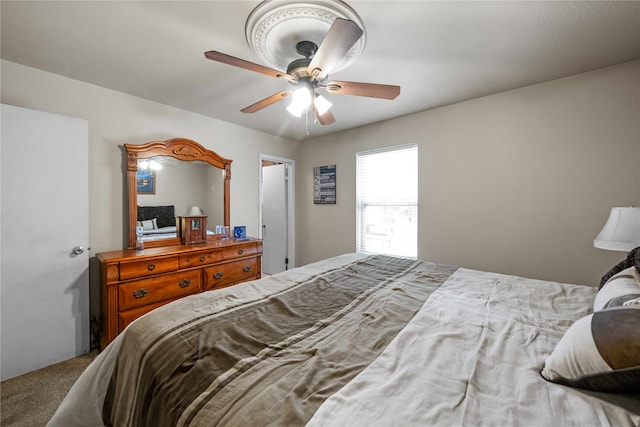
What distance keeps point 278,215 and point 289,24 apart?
3.38m

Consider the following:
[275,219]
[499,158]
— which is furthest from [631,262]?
[275,219]

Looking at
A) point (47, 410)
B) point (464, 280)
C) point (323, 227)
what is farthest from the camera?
point (323, 227)

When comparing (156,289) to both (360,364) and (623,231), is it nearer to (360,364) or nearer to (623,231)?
(360,364)

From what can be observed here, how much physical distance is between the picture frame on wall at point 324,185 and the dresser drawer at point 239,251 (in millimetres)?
1371

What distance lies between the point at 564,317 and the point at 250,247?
2911 mm

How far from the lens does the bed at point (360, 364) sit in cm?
67

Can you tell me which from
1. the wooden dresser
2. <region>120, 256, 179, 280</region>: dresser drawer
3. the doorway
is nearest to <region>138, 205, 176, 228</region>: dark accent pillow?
the wooden dresser

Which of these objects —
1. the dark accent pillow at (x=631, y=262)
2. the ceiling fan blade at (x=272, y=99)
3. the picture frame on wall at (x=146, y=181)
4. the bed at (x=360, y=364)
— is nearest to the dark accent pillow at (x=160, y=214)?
the picture frame on wall at (x=146, y=181)

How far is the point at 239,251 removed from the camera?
10.2ft

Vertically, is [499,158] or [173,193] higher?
[499,158]

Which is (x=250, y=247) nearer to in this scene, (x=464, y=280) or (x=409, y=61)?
(x=464, y=280)

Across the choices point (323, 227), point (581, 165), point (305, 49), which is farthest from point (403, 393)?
point (323, 227)

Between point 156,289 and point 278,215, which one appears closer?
point 156,289

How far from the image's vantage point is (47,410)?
5.27 feet
